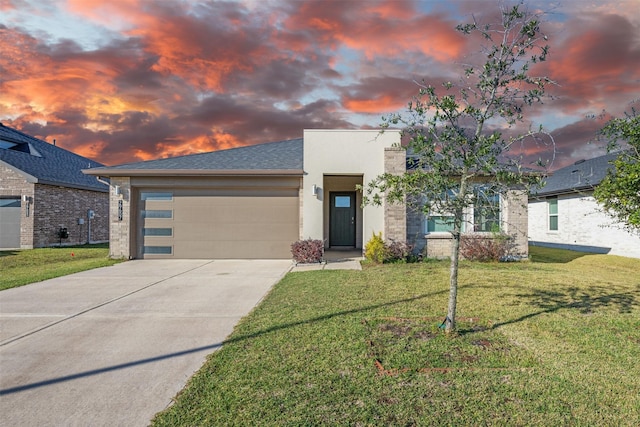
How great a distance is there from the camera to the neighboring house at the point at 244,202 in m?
12.6

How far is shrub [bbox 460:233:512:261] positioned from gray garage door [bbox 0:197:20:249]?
65.9 feet

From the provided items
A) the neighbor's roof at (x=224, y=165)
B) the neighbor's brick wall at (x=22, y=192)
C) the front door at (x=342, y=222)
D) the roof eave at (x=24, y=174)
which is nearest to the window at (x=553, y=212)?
the front door at (x=342, y=222)

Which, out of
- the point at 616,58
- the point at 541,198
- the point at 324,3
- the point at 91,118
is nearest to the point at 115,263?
the point at 91,118

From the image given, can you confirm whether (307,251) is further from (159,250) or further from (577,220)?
(577,220)

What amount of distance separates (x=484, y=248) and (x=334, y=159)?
19.5 ft

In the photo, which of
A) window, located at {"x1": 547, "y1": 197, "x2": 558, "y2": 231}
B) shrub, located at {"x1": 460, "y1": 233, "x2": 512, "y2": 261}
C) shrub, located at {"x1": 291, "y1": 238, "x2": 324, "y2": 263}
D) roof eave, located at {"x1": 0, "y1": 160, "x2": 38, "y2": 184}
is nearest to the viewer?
shrub, located at {"x1": 291, "y1": 238, "x2": 324, "y2": 263}

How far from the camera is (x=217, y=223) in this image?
1330 cm

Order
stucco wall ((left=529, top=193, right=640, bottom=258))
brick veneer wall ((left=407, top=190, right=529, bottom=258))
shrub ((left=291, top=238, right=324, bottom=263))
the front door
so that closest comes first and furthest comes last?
shrub ((left=291, top=238, right=324, bottom=263)) → brick veneer wall ((left=407, top=190, right=529, bottom=258)) → stucco wall ((left=529, top=193, right=640, bottom=258)) → the front door

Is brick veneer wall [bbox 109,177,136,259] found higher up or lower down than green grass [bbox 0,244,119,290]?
higher up

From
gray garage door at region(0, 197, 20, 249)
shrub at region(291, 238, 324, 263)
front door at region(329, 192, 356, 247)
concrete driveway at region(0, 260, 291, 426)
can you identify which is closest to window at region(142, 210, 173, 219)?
concrete driveway at region(0, 260, 291, 426)

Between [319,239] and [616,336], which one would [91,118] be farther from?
[616,336]

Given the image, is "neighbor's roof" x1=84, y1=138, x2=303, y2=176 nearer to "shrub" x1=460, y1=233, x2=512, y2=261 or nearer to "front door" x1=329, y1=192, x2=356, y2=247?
"front door" x1=329, y1=192, x2=356, y2=247

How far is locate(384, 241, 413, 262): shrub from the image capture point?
38.5 feet

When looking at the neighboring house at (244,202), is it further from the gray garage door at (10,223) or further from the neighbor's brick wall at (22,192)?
the gray garage door at (10,223)
